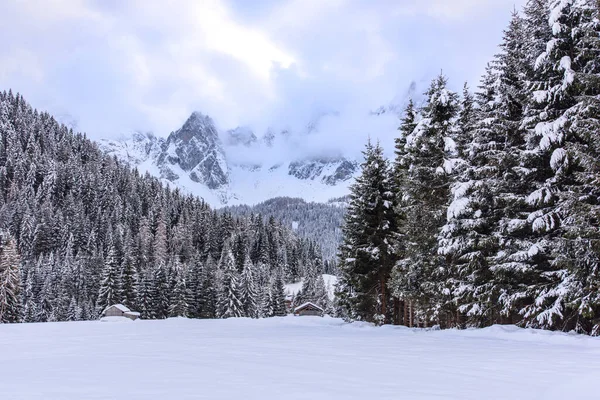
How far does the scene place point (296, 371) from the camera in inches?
287

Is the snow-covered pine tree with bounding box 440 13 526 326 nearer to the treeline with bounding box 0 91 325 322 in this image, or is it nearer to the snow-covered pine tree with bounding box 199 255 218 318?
→ the treeline with bounding box 0 91 325 322

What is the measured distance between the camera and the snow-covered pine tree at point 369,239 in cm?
2627

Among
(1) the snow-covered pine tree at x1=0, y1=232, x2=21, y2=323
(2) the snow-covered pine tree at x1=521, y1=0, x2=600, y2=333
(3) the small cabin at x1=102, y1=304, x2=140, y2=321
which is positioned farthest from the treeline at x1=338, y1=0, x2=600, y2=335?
(1) the snow-covered pine tree at x1=0, y1=232, x2=21, y2=323

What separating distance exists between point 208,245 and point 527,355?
112 m

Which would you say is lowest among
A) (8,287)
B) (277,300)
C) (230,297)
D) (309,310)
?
(309,310)

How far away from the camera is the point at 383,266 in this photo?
26.5 metres

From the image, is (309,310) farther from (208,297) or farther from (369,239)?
(369,239)

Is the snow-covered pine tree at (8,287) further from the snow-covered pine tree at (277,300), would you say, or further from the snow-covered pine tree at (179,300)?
the snow-covered pine tree at (277,300)

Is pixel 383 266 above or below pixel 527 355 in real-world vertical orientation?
above

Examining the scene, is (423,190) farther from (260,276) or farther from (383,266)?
(260,276)

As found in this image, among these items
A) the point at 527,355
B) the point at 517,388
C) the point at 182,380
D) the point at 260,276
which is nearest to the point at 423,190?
the point at 527,355

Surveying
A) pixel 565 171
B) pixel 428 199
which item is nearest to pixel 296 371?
pixel 565 171

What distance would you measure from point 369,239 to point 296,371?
19424 millimetres

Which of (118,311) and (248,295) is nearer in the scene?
(118,311)
